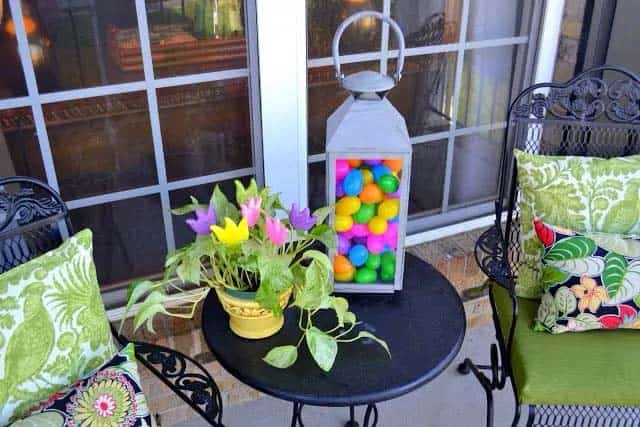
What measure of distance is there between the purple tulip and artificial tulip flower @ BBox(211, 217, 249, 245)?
14 centimetres

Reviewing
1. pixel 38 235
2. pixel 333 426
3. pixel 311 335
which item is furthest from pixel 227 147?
pixel 333 426

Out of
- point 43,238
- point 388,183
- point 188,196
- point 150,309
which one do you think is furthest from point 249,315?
point 188,196

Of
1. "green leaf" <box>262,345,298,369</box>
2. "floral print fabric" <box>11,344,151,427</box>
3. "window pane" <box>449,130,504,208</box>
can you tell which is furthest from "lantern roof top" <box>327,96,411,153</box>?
"window pane" <box>449,130,504,208</box>

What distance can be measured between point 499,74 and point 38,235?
5.43ft

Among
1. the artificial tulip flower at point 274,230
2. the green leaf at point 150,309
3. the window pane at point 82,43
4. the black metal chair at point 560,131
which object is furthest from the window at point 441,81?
the green leaf at point 150,309

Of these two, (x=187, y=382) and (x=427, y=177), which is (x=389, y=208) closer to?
(x=187, y=382)

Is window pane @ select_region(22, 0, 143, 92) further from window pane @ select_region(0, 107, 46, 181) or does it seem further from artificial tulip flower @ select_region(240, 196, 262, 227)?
artificial tulip flower @ select_region(240, 196, 262, 227)

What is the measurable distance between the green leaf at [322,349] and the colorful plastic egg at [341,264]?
0.89 ft

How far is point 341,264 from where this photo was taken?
153 centimetres

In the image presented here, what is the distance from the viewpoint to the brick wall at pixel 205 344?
190 centimetres

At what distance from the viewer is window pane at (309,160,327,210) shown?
205 cm

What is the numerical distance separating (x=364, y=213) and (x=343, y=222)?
6 cm

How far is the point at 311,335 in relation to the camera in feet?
4.22

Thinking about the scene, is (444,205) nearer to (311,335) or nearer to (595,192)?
(595,192)
